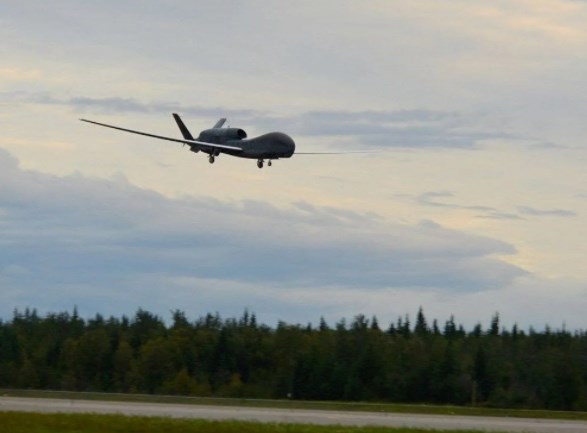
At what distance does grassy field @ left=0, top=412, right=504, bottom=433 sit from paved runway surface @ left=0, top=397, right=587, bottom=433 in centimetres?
340

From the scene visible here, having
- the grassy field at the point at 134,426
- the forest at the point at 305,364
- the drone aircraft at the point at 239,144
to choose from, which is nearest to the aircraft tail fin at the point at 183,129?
the drone aircraft at the point at 239,144

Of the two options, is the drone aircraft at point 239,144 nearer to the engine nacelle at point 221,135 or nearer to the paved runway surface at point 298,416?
the engine nacelle at point 221,135

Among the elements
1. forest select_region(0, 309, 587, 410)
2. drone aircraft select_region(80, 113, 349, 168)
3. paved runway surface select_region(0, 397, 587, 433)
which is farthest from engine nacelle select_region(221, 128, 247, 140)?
forest select_region(0, 309, 587, 410)

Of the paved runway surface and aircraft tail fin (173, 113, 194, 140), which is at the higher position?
aircraft tail fin (173, 113, 194, 140)

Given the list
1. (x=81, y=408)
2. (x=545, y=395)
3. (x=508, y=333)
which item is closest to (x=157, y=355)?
(x=545, y=395)

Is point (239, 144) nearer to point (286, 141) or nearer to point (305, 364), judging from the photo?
point (286, 141)

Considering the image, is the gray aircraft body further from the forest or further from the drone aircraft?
the forest

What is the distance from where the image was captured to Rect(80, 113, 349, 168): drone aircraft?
53812mm

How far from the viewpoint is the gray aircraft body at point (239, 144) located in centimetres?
5381

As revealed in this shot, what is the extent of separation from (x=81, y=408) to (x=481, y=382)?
7060 centimetres

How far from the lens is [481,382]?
11994 cm

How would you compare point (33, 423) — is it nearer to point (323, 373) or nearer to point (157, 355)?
point (323, 373)

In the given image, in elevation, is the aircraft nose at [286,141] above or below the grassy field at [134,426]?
above

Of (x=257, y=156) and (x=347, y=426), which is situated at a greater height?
(x=257, y=156)
